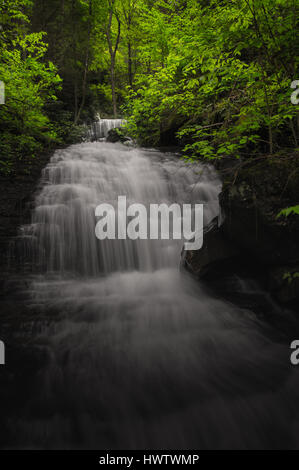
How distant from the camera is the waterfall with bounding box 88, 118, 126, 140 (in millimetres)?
13749

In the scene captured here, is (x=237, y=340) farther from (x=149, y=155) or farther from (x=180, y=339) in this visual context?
(x=149, y=155)

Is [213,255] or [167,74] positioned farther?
[167,74]

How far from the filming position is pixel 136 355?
3008 millimetres

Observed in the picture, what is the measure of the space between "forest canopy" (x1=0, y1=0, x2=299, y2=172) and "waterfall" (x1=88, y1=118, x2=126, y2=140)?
0.69 m

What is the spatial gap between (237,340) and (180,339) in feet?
2.66

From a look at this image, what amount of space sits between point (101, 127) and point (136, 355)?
1429 cm
